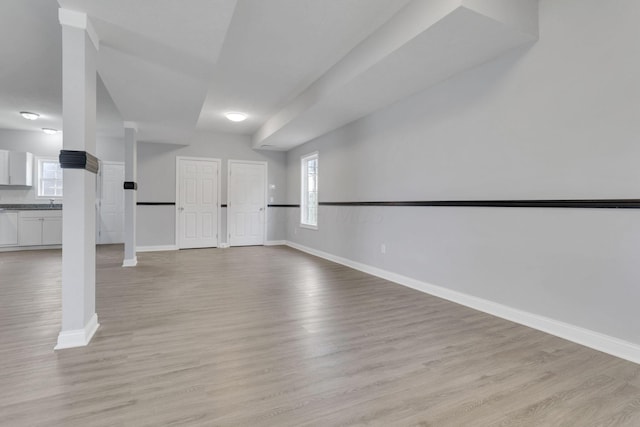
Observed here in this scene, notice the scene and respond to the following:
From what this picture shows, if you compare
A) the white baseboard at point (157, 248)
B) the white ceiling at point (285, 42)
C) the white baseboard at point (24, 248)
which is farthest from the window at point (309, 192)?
the white baseboard at point (24, 248)

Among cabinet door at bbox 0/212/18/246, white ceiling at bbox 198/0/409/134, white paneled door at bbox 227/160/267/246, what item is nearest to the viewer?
white ceiling at bbox 198/0/409/134

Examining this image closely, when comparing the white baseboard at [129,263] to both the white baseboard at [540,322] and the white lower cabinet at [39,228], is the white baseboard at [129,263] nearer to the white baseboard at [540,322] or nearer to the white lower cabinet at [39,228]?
the white lower cabinet at [39,228]

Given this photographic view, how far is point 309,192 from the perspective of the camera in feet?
22.8

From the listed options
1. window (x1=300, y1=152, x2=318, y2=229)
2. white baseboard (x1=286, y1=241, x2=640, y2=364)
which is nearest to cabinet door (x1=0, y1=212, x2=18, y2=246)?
window (x1=300, y1=152, x2=318, y2=229)

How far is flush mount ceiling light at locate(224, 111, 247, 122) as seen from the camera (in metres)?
5.65

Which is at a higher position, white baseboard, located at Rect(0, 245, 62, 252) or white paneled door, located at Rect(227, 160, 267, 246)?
white paneled door, located at Rect(227, 160, 267, 246)

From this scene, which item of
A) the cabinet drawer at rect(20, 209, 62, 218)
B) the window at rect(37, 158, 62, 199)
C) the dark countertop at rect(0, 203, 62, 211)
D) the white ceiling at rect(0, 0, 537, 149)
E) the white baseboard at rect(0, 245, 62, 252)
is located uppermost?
the white ceiling at rect(0, 0, 537, 149)

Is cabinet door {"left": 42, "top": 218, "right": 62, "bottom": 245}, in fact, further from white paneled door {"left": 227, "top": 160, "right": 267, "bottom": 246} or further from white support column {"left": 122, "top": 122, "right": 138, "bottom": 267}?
white paneled door {"left": 227, "top": 160, "right": 267, "bottom": 246}

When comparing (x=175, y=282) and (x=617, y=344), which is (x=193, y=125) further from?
(x=617, y=344)

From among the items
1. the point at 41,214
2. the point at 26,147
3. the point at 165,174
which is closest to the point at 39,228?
the point at 41,214

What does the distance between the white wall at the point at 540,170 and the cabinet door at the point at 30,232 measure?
752cm

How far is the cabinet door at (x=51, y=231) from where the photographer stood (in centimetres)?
684

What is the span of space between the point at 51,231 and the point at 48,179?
1.30m

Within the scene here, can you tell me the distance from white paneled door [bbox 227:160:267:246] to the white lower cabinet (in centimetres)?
368
